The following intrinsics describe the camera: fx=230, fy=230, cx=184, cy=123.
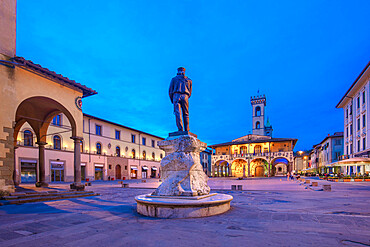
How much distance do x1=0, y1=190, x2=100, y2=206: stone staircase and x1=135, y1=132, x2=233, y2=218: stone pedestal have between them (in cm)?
579

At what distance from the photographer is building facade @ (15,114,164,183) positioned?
2523 centimetres

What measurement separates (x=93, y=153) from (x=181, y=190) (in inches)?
1231

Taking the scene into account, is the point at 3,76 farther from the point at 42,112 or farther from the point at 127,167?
the point at 127,167

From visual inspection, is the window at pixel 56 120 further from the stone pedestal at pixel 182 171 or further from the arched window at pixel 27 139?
the stone pedestal at pixel 182 171

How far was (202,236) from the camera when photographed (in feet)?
12.5

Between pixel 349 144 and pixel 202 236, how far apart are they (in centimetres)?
3605

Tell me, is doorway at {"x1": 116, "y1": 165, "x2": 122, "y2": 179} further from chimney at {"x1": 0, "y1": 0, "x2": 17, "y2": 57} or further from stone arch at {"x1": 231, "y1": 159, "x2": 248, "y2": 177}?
chimney at {"x1": 0, "y1": 0, "x2": 17, "y2": 57}

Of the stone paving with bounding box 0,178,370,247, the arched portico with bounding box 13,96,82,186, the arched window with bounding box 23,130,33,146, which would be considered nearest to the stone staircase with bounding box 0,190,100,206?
the arched portico with bounding box 13,96,82,186

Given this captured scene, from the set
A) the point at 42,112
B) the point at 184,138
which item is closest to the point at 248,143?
the point at 42,112

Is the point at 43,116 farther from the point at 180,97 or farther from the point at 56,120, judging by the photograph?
the point at 56,120

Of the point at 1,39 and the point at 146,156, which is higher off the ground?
the point at 1,39

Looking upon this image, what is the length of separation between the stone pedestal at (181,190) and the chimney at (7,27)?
8092 millimetres

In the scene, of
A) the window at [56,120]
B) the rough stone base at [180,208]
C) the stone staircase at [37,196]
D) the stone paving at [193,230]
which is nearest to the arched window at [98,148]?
the window at [56,120]

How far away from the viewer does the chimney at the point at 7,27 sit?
952cm
